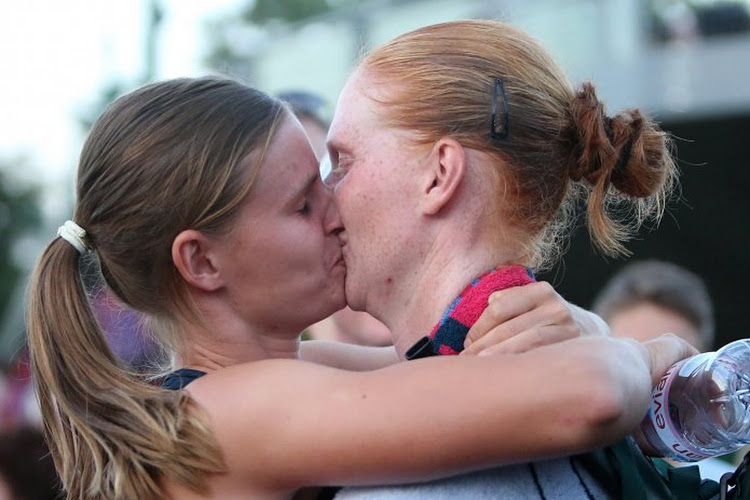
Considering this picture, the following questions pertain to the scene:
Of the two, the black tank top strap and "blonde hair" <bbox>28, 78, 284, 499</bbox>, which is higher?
"blonde hair" <bbox>28, 78, 284, 499</bbox>

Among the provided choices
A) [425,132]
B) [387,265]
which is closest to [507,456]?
[387,265]

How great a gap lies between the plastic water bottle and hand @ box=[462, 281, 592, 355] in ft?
0.92

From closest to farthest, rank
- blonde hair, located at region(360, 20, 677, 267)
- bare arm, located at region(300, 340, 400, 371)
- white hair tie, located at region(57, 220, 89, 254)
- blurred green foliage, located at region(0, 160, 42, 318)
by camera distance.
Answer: blonde hair, located at region(360, 20, 677, 267) < white hair tie, located at region(57, 220, 89, 254) < bare arm, located at region(300, 340, 400, 371) < blurred green foliage, located at region(0, 160, 42, 318)

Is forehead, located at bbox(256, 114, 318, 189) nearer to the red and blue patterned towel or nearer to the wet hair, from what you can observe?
the red and blue patterned towel

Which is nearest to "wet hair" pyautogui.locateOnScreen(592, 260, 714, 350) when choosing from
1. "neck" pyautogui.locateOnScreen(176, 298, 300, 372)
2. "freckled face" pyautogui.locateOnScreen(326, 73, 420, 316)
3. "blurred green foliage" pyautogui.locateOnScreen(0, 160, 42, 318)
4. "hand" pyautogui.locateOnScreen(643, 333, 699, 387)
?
"hand" pyautogui.locateOnScreen(643, 333, 699, 387)

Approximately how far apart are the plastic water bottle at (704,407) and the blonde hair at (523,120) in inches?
13.8

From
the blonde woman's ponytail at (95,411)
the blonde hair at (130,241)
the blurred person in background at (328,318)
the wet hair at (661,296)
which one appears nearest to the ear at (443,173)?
the blonde hair at (130,241)

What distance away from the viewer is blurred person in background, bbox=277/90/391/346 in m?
3.89

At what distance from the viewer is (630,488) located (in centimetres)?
201

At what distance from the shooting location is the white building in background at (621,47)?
676 centimetres

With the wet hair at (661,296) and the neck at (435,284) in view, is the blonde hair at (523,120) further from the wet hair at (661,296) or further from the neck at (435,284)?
the wet hair at (661,296)

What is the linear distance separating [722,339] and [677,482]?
478 cm

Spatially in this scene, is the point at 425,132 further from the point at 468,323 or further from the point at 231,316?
the point at 231,316

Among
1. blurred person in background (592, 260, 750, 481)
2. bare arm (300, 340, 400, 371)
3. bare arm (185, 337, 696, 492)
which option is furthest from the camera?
blurred person in background (592, 260, 750, 481)
